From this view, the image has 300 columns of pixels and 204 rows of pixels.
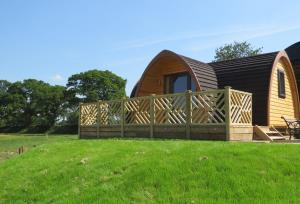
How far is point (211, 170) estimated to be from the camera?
272 inches

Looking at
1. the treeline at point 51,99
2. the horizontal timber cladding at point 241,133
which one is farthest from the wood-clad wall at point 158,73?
the treeline at point 51,99

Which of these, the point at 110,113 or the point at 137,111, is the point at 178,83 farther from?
the point at 137,111

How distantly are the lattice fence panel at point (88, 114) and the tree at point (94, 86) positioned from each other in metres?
51.2

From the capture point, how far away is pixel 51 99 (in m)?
74.3

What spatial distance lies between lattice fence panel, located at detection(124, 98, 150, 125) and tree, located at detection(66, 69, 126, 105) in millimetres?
53895

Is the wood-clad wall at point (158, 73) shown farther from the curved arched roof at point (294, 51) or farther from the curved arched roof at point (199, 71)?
the curved arched roof at point (294, 51)

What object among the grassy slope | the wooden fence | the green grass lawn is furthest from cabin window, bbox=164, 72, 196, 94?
the green grass lawn

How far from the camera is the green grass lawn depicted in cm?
612

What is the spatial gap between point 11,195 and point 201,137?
5.91 m

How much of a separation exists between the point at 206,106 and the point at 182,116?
4.16 feet

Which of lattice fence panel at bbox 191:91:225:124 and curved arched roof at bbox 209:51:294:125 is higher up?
curved arched roof at bbox 209:51:294:125

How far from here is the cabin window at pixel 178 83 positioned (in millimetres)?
17750

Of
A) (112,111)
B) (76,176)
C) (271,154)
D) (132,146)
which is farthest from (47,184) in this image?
(112,111)

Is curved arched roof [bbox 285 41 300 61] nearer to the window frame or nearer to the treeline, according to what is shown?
the window frame
